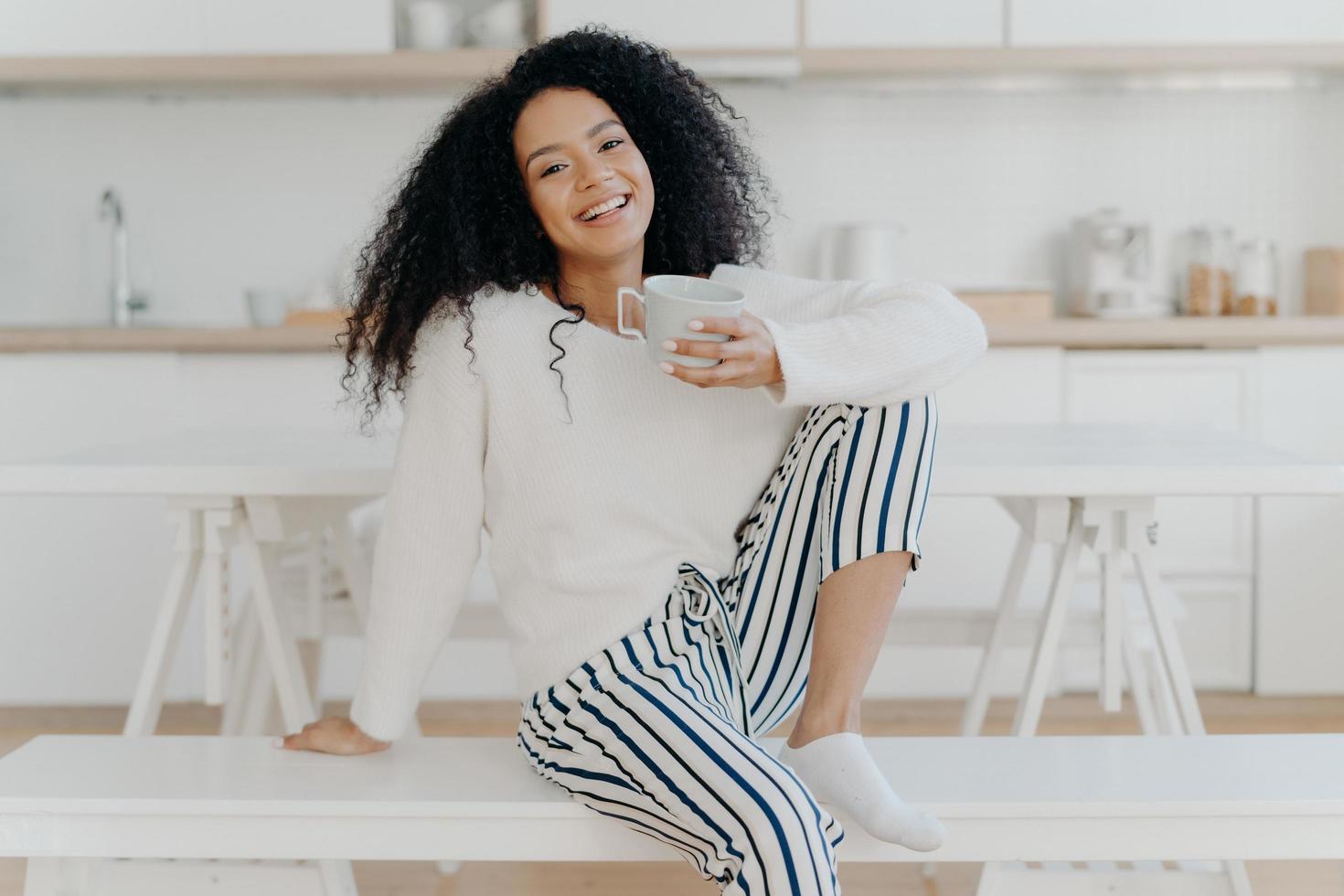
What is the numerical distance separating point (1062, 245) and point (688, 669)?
221 centimetres

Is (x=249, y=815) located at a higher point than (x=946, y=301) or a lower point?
lower

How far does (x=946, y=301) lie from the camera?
1.28 metres

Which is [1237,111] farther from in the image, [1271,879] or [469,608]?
[469,608]

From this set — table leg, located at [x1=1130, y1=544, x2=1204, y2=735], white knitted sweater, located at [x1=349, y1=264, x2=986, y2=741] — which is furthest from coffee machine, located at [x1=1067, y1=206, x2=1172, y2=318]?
white knitted sweater, located at [x1=349, y1=264, x2=986, y2=741]

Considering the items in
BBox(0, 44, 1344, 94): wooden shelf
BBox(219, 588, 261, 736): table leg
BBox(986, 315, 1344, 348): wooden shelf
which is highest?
BBox(0, 44, 1344, 94): wooden shelf

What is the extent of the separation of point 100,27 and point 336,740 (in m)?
2.03

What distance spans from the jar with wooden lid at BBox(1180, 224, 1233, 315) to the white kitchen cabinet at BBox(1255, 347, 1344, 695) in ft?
0.81

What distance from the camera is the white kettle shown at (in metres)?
2.90

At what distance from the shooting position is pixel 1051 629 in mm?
1648

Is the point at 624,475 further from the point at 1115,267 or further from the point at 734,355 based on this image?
the point at 1115,267

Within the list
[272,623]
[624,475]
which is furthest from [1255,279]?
[272,623]

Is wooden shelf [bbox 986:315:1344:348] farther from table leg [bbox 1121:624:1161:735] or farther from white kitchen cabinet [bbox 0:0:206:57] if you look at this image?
white kitchen cabinet [bbox 0:0:206:57]

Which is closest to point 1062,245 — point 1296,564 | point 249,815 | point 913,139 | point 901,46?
point 913,139

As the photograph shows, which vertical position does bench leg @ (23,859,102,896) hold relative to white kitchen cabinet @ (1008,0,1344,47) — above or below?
below
